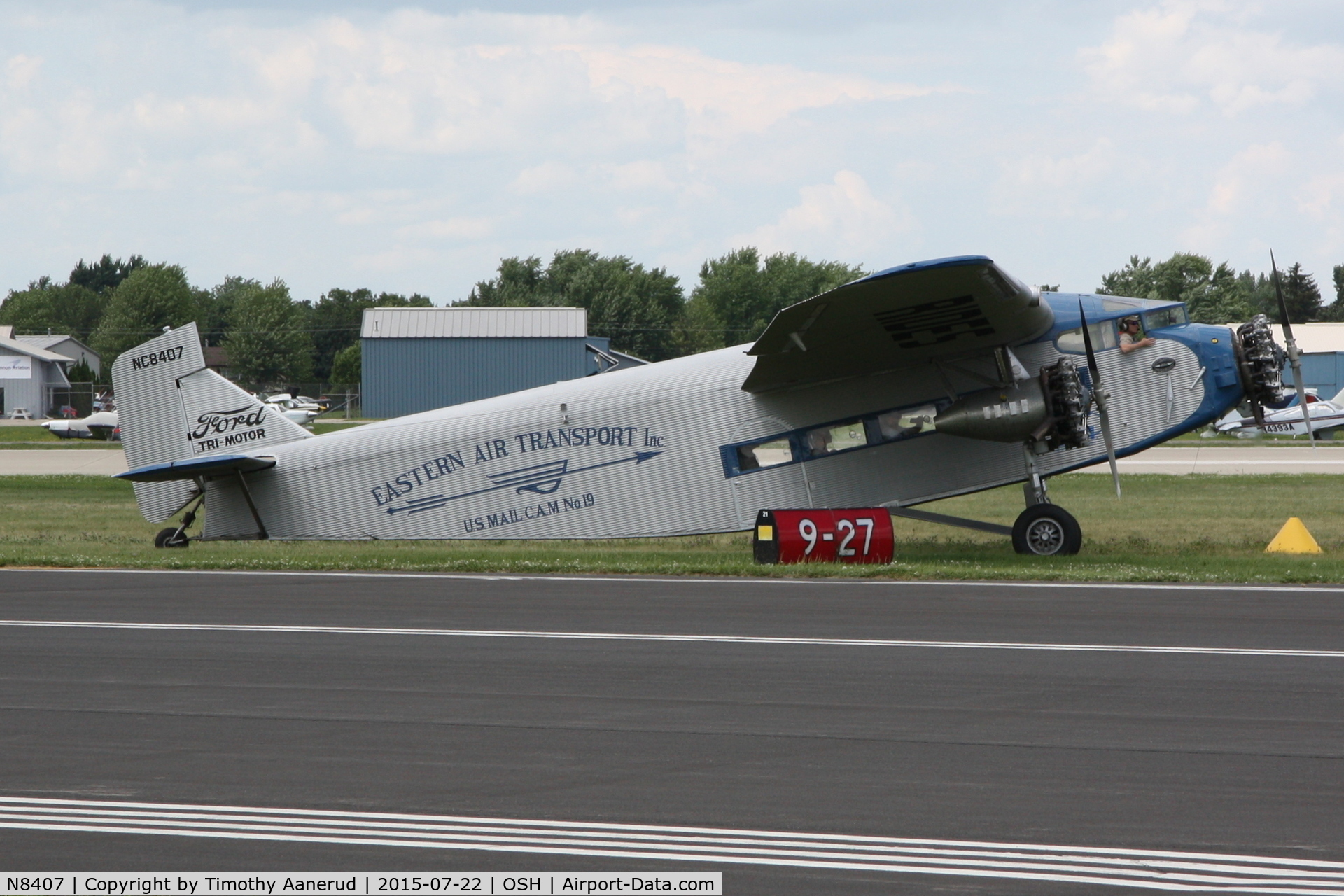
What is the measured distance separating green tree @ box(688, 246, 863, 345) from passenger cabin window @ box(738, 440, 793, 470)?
9836 cm

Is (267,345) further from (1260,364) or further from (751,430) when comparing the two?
(1260,364)

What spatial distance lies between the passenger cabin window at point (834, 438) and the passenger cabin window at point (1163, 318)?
12.8 ft

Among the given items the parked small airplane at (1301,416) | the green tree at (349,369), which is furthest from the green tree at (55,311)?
the parked small airplane at (1301,416)

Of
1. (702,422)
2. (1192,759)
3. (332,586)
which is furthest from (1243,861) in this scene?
(702,422)

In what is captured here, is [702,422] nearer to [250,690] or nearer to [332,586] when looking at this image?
[332,586]

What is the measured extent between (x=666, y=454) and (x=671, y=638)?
6.50 m

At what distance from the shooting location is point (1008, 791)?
6539 mm

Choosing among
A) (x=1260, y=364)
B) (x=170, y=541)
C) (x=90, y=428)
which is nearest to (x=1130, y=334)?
(x=1260, y=364)

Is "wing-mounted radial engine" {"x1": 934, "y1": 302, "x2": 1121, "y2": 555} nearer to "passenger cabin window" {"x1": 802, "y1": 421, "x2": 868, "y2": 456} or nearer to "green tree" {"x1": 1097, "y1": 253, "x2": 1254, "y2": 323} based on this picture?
"passenger cabin window" {"x1": 802, "y1": 421, "x2": 868, "y2": 456}

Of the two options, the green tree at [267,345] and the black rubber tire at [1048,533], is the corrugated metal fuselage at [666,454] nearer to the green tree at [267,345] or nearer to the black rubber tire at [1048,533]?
the black rubber tire at [1048,533]

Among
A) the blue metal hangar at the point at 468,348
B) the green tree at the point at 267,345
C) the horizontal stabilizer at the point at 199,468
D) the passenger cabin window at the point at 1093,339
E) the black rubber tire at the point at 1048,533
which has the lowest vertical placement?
the black rubber tire at the point at 1048,533

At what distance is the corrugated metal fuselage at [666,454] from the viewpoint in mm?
17312

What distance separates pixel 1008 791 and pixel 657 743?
6.61ft

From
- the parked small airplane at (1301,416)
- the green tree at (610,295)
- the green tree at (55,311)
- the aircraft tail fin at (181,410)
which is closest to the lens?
the aircraft tail fin at (181,410)
